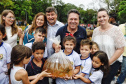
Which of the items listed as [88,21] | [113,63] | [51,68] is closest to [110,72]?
[113,63]

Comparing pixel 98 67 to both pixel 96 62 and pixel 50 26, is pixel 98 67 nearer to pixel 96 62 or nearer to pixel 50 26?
pixel 96 62

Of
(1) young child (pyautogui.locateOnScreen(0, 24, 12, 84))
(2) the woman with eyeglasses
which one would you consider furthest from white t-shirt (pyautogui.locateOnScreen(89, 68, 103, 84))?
(2) the woman with eyeglasses

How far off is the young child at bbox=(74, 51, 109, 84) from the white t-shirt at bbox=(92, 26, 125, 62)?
235mm

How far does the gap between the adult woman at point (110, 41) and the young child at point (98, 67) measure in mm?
189

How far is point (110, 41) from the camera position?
8.10 ft

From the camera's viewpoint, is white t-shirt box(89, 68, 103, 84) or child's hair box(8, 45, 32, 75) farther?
white t-shirt box(89, 68, 103, 84)

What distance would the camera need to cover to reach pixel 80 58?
2465 millimetres

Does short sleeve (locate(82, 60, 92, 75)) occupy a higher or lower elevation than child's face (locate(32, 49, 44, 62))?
lower

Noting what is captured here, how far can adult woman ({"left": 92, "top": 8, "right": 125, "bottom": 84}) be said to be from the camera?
7.99ft

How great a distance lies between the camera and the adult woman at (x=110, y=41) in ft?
7.99

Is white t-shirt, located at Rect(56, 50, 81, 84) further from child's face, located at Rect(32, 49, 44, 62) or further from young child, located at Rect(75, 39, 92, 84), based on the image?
child's face, located at Rect(32, 49, 44, 62)

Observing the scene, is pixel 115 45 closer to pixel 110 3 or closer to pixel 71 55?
pixel 71 55

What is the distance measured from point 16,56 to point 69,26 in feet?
4.23

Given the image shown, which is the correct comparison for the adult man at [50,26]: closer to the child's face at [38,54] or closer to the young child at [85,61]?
the child's face at [38,54]
